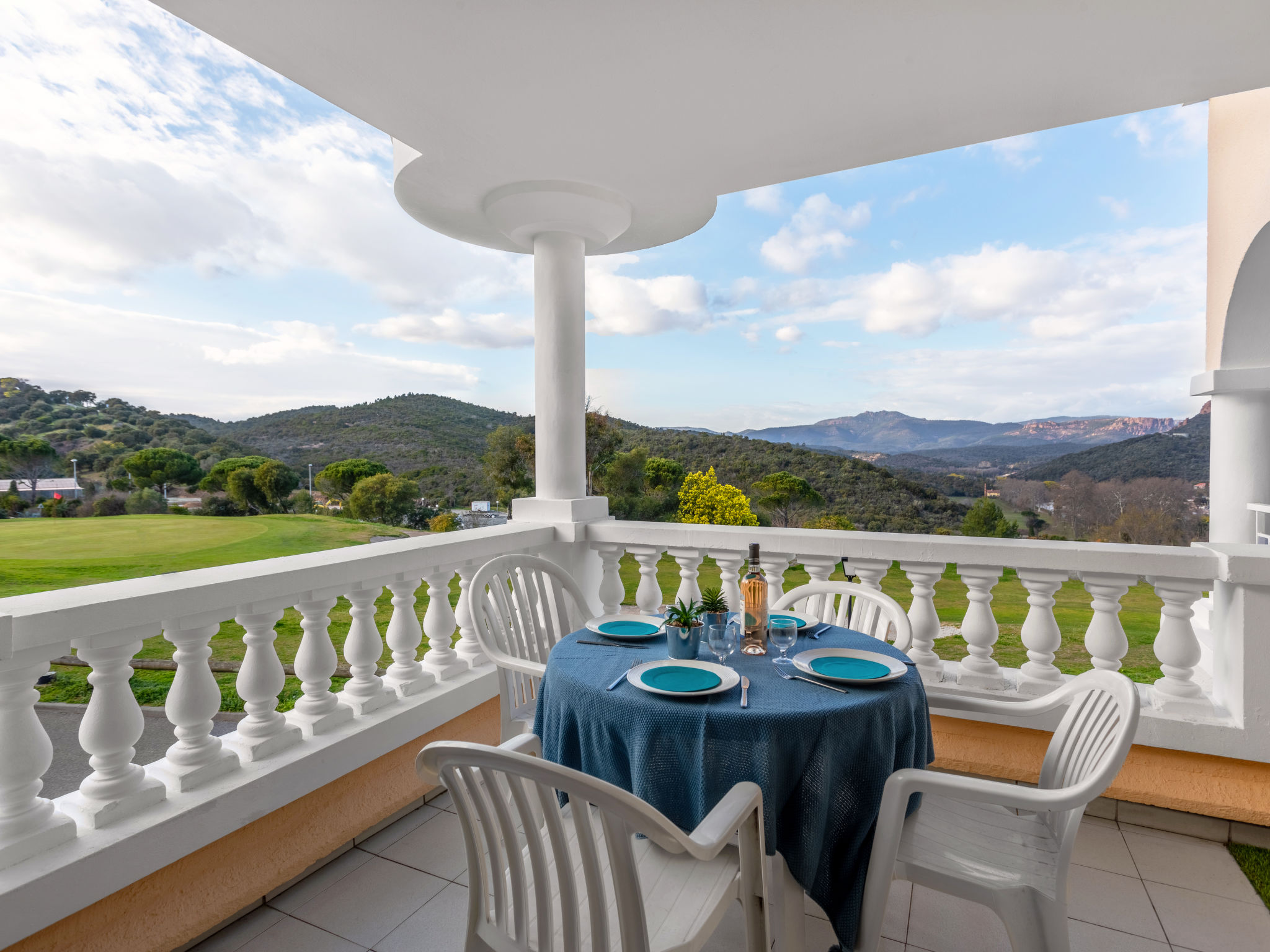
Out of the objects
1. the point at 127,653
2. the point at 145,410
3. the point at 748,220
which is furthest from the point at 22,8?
the point at 748,220

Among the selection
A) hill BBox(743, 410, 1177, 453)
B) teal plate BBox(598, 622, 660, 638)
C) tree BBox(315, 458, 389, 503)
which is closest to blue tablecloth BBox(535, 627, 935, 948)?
teal plate BBox(598, 622, 660, 638)

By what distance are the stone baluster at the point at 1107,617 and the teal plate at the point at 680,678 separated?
1.55 meters

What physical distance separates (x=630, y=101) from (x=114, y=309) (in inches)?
339

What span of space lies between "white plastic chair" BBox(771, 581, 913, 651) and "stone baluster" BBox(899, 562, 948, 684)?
0.29 m

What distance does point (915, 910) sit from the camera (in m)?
1.68

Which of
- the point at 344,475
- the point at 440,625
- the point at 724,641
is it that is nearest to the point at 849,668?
the point at 724,641

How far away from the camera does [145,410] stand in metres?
5.95

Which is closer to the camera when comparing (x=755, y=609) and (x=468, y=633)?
(x=755, y=609)

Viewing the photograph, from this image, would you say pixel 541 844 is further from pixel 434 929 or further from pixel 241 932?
pixel 241 932

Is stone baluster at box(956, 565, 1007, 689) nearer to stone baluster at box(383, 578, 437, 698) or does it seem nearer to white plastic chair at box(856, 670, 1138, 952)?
white plastic chair at box(856, 670, 1138, 952)

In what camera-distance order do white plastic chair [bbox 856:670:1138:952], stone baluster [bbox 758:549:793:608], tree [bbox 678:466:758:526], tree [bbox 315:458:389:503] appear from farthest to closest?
tree [bbox 678:466:758:526] < tree [bbox 315:458:389:503] < stone baluster [bbox 758:549:793:608] < white plastic chair [bbox 856:670:1138:952]

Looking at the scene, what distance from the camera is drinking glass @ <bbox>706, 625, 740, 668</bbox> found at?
1524 mm

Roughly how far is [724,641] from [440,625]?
1.26 meters

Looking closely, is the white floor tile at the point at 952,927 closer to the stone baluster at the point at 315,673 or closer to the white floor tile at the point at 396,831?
the white floor tile at the point at 396,831
